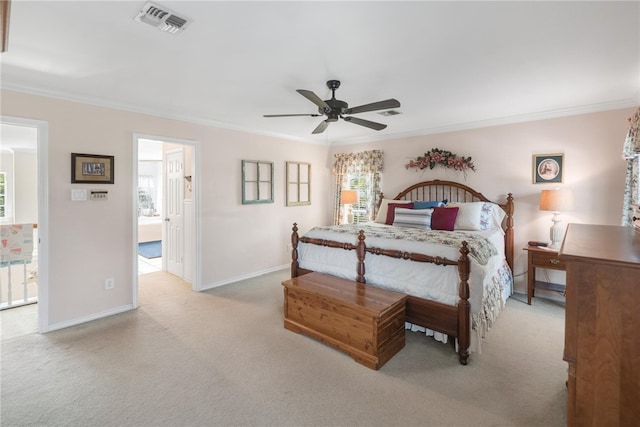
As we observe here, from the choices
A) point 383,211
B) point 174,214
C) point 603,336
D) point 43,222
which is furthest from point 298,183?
point 603,336

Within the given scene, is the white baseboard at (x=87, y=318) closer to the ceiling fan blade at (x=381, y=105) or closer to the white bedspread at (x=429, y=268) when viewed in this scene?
the white bedspread at (x=429, y=268)

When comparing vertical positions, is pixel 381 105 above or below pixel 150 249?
above

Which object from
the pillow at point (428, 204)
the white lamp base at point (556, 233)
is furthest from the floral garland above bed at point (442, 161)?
the white lamp base at point (556, 233)

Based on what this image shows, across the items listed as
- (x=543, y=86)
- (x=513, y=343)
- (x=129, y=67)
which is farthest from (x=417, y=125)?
(x=129, y=67)

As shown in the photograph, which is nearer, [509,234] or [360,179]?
[509,234]

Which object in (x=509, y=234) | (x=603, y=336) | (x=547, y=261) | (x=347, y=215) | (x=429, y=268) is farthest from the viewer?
(x=347, y=215)

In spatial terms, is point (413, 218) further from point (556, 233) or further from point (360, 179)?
point (360, 179)

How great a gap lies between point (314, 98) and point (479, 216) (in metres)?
2.86

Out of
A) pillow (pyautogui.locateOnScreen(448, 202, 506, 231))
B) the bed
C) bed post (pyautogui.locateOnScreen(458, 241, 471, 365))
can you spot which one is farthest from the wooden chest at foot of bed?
pillow (pyautogui.locateOnScreen(448, 202, 506, 231))

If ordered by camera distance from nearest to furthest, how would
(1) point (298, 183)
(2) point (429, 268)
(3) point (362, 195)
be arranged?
(2) point (429, 268)
(1) point (298, 183)
(3) point (362, 195)

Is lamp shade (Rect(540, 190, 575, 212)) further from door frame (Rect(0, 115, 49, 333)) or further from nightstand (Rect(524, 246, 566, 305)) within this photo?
door frame (Rect(0, 115, 49, 333))

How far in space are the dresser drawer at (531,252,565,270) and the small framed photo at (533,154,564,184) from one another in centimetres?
101

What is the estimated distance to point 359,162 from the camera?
588 centimetres

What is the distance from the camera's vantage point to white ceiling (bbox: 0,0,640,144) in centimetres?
182
